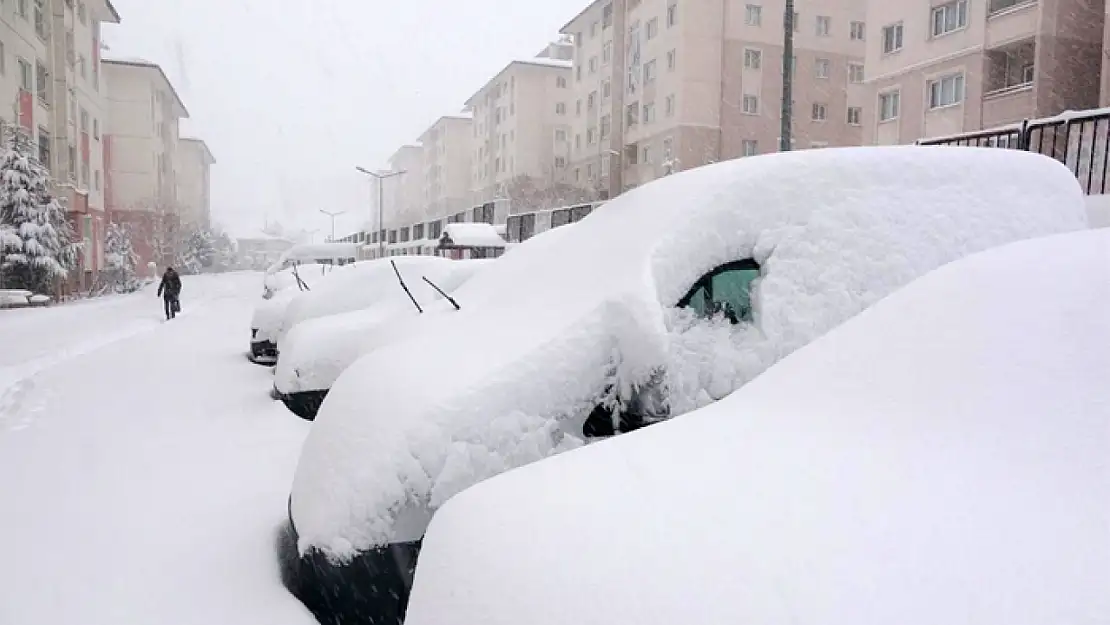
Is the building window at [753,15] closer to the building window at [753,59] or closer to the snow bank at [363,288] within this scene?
the building window at [753,59]

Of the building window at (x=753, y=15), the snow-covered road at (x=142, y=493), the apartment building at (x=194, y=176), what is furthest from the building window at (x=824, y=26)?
the apartment building at (x=194, y=176)

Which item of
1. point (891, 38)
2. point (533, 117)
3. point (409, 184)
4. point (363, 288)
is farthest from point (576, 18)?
point (409, 184)

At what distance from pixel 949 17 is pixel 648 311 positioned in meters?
24.5

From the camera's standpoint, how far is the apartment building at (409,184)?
303 feet

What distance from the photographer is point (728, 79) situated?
37.7 metres

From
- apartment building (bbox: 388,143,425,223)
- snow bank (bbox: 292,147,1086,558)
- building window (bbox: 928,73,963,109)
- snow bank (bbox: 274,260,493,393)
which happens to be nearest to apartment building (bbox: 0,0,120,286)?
snow bank (bbox: 274,260,493,393)

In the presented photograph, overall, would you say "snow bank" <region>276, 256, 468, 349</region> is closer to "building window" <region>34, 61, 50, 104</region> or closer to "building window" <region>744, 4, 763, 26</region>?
"building window" <region>34, 61, 50, 104</region>

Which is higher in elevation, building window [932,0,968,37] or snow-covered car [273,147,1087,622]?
building window [932,0,968,37]

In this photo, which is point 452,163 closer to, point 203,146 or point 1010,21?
point 203,146

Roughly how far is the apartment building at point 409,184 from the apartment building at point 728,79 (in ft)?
164

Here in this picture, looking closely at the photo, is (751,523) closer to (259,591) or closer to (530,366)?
(530,366)

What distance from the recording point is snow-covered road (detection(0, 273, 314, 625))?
3709 millimetres

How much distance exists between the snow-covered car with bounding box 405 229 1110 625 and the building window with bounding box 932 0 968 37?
24.1 metres

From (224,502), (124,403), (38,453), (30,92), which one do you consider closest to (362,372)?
(224,502)
